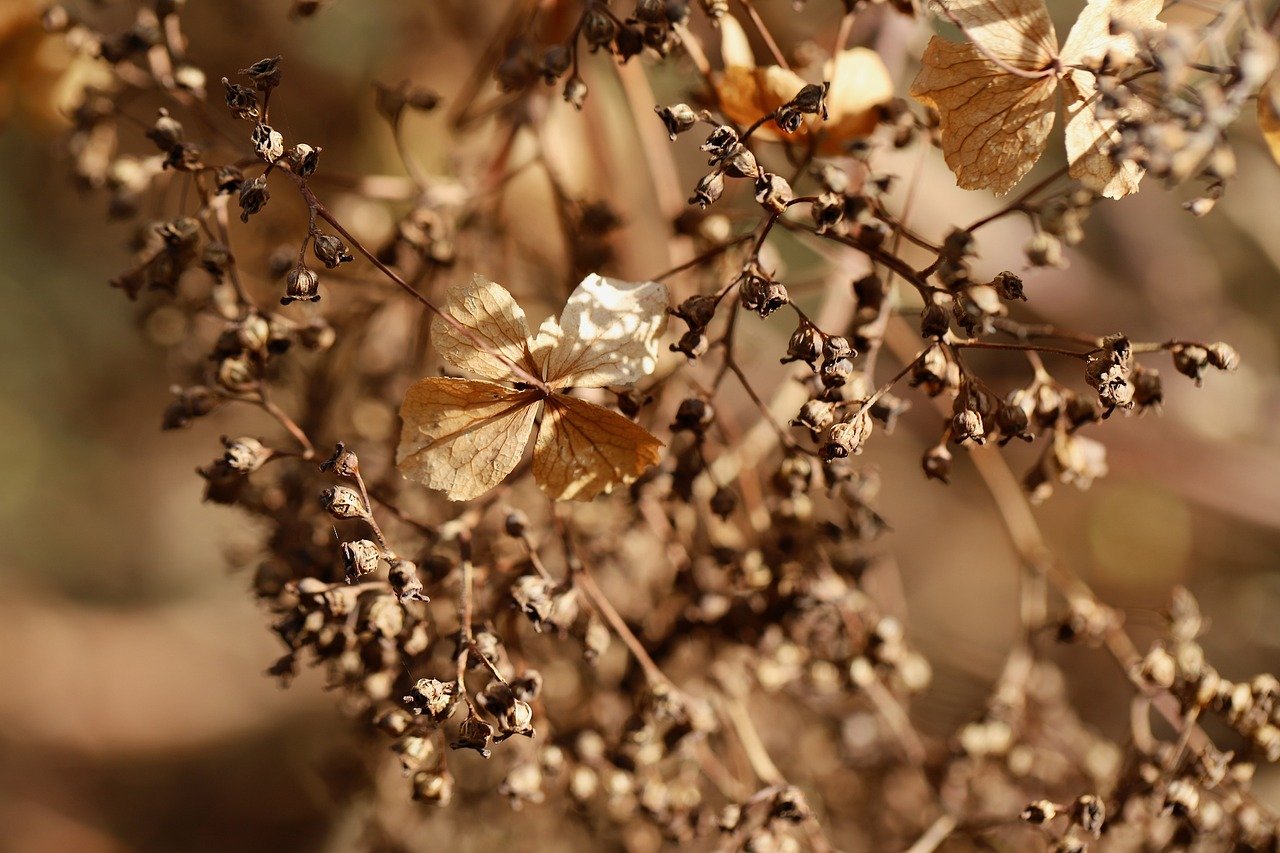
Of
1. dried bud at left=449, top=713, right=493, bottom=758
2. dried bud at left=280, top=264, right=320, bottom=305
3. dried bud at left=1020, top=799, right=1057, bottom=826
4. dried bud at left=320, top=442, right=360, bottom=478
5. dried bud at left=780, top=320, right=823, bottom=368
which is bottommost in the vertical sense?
dried bud at left=1020, top=799, right=1057, bottom=826

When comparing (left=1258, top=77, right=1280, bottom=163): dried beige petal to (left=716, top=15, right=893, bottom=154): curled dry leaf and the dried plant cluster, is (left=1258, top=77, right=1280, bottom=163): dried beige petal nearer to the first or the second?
the dried plant cluster

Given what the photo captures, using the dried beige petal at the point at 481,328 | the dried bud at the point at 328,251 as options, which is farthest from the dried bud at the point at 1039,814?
the dried bud at the point at 328,251

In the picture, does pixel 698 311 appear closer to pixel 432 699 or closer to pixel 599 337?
pixel 599 337

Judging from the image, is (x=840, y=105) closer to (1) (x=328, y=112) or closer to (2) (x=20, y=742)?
(1) (x=328, y=112)

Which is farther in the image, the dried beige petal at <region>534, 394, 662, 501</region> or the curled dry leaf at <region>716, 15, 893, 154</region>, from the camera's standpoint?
the curled dry leaf at <region>716, 15, 893, 154</region>

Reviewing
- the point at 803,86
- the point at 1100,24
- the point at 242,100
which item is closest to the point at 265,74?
the point at 242,100

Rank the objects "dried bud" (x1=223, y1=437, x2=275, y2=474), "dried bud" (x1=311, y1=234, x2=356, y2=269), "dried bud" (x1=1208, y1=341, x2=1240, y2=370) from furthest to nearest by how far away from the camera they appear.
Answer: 1. "dried bud" (x1=223, y1=437, x2=275, y2=474)
2. "dried bud" (x1=1208, y1=341, x2=1240, y2=370)
3. "dried bud" (x1=311, y1=234, x2=356, y2=269)

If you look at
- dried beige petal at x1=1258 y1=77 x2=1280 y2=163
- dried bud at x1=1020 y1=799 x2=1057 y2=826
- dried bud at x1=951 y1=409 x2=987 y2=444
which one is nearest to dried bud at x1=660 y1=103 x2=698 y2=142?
dried bud at x1=951 y1=409 x2=987 y2=444

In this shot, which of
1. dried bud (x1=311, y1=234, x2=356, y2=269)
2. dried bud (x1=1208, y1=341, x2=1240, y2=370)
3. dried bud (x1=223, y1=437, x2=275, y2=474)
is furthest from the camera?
dried bud (x1=223, y1=437, x2=275, y2=474)
